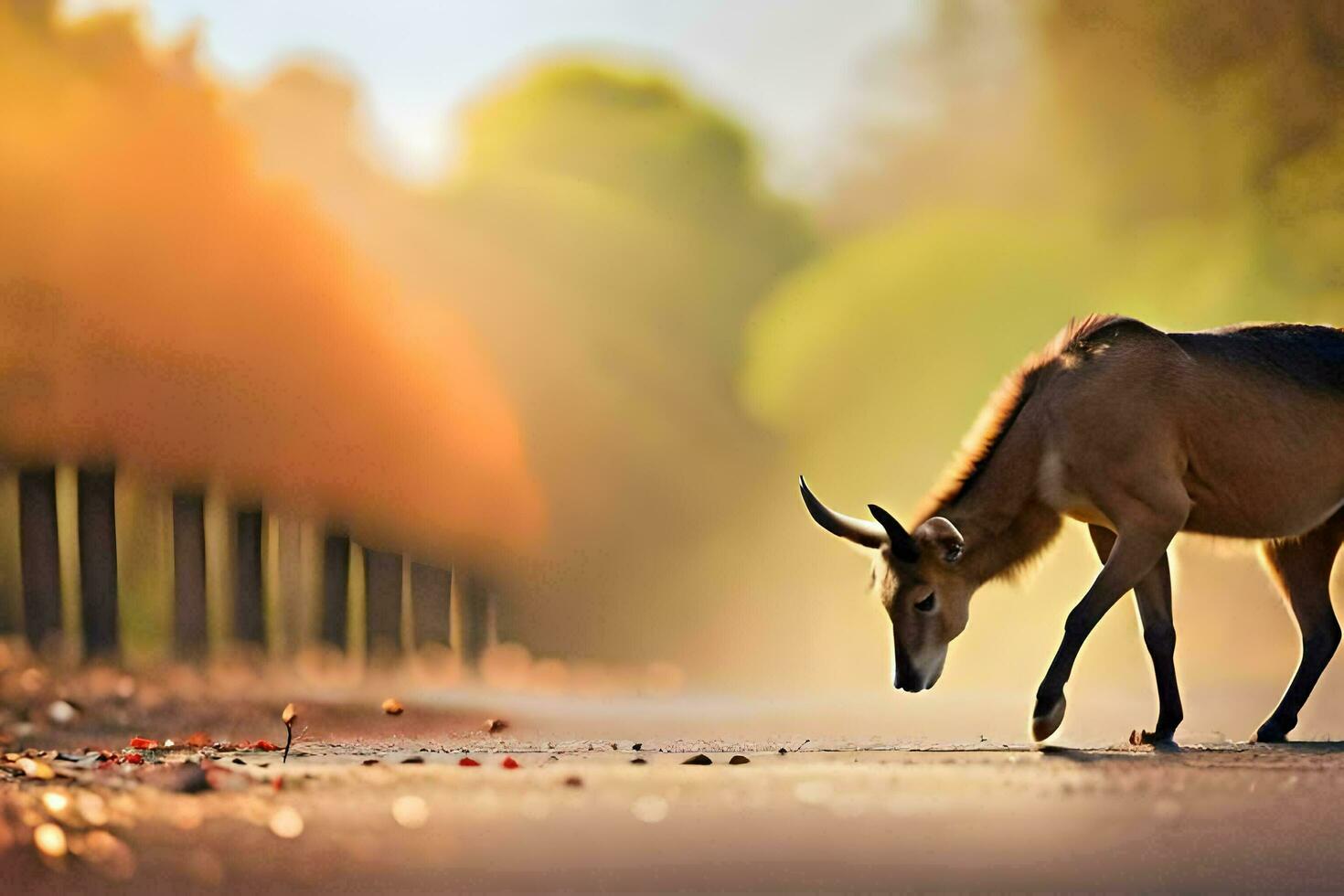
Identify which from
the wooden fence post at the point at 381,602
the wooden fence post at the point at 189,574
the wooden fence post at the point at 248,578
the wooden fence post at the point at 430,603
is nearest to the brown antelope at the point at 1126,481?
the wooden fence post at the point at 189,574

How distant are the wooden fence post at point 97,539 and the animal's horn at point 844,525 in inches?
389

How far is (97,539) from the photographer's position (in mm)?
16344

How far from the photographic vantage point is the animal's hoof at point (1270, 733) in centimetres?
986

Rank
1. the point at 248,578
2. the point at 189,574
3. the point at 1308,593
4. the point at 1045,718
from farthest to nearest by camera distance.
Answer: the point at 248,578 → the point at 189,574 → the point at 1308,593 → the point at 1045,718

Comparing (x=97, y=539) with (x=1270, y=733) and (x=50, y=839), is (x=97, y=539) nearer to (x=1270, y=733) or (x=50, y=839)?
(x=50, y=839)

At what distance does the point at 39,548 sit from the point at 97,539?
594 mm

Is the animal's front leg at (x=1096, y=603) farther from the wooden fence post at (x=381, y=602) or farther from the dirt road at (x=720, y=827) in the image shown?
the wooden fence post at (x=381, y=602)

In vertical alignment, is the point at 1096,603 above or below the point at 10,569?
below

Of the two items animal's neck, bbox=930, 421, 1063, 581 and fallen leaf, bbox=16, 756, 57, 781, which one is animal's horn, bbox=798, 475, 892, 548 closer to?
animal's neck, bbox=930, 421, 1063, 581

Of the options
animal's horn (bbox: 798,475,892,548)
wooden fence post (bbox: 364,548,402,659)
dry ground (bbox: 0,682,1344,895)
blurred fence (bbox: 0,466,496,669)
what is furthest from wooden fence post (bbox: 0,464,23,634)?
animal's horn (bbox: 798,475,892,548)

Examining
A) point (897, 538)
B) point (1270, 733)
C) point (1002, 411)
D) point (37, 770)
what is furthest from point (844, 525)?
point (37, 770)

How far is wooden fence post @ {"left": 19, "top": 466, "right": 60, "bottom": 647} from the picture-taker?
1619cm

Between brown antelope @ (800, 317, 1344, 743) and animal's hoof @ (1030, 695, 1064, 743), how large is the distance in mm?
10

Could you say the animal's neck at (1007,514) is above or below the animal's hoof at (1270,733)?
above
